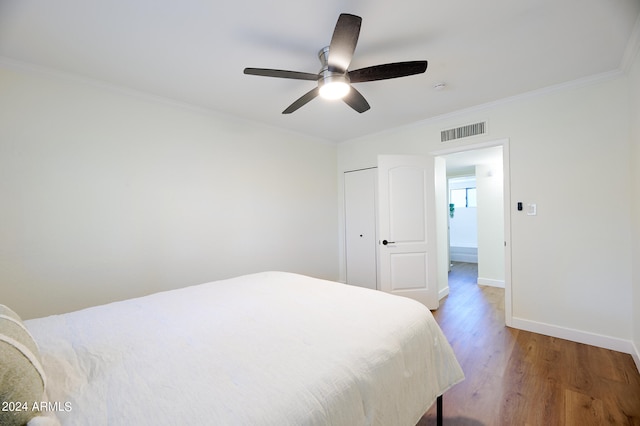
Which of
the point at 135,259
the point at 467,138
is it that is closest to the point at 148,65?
the point at 135,259

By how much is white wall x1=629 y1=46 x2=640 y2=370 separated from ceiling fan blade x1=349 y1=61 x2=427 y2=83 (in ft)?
5.62

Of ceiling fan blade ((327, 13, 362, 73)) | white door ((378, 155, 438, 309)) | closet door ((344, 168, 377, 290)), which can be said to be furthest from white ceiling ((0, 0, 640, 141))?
closet door ((344, 168, 377, 290))

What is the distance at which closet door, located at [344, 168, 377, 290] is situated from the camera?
409cm

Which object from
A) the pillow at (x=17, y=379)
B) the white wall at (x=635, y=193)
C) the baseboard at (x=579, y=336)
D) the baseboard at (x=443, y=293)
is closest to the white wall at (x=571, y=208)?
the baseboard at (x=579, y=336)

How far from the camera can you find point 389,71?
5.67 feet

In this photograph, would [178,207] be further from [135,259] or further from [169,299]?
[169,299]

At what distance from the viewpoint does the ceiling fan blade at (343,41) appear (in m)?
1.32

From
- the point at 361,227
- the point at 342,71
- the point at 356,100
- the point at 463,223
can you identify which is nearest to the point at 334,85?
the point at 342,71

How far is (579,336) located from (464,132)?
2.34 m

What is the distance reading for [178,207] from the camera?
276 cm

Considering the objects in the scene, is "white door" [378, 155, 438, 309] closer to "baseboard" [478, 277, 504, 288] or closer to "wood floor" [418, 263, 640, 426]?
"wood floor" [418, 263, 640, 426]

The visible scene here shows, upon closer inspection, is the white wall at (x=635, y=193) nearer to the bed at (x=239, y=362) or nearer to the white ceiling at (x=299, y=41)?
the white ceiling at (x=299, y=41)

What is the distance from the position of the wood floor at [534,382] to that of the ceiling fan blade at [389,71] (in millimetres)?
2200

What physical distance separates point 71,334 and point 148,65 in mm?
1984
